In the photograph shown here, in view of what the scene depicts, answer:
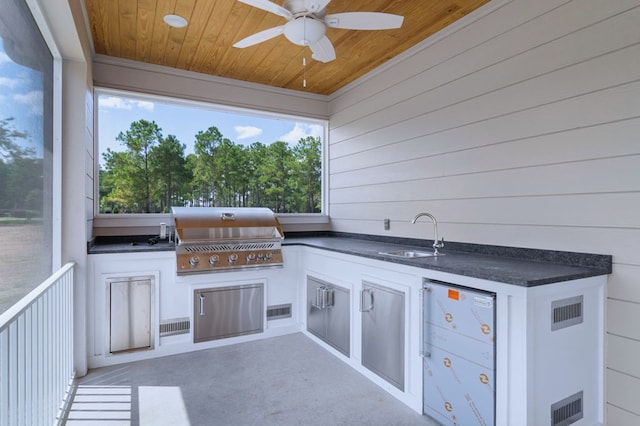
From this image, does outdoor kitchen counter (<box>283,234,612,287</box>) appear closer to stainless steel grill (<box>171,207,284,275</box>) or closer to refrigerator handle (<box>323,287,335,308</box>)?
refrigerator handle (<box>323,287,335,308</box>)

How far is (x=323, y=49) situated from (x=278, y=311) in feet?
8.05

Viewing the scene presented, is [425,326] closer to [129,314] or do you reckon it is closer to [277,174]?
[129,314]

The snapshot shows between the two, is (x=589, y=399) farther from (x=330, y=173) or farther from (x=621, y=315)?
(x=330, y=173)

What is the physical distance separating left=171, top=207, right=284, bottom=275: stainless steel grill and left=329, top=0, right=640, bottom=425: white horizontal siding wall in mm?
1163

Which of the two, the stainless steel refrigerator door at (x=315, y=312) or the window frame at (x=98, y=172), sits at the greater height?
the window frame at (x=98, y=172)

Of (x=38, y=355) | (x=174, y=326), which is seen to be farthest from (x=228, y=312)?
(x=38, y=355)

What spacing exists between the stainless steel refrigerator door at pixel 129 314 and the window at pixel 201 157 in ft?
3.05

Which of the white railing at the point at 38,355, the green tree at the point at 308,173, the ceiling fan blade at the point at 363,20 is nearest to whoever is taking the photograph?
the white railing at the point at 38,355

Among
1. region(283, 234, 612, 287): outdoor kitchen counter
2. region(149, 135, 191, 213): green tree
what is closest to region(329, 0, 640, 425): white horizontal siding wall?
region(283, 234, 612, 287): outdoor kitchen counter

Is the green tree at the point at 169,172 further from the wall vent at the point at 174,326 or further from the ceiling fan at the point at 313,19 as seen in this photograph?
the ceiling fan at the point at 313,19

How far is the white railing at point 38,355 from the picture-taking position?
1222 millimetres

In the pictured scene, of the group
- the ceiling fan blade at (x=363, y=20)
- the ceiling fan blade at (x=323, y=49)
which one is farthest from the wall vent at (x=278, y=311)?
the ceiling fan blade at (x=363, y=20)

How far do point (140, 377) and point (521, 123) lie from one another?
3241 millimetres

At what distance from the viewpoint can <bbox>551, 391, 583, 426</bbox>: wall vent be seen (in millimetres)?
1746
